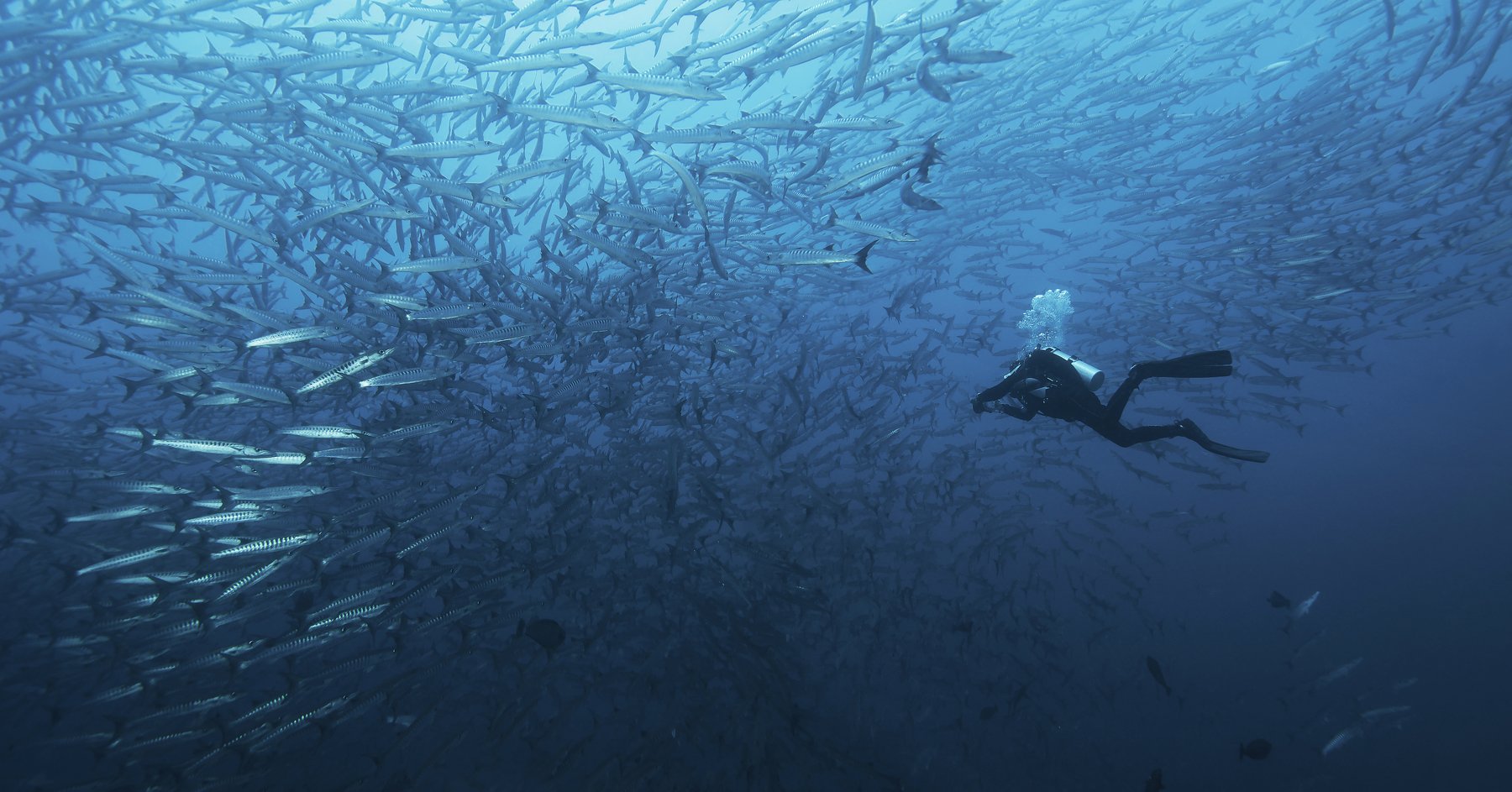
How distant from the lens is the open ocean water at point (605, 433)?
5781 millimetres

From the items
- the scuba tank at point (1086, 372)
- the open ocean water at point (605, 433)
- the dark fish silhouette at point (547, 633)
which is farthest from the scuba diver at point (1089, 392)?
the dark fish silhouette at point (547, 633)

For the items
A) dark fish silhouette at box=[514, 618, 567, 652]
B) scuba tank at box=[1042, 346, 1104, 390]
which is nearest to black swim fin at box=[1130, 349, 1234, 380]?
scuba tank at box=[1042, 346, 1104, 390]

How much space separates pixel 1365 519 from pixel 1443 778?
12893mm

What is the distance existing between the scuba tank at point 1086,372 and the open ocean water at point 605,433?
1068 mm

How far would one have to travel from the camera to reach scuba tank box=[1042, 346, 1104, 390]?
6.00 metres

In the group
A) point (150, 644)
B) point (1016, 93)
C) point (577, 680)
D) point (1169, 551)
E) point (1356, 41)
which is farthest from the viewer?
point (1169, 551)

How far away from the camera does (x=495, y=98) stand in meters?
5.74

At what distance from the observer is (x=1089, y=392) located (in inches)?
243

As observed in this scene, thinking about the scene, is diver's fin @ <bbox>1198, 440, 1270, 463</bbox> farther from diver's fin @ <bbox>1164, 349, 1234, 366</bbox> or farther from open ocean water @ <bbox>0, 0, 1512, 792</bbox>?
diver's fin @ <bbox>1164, 349, 1234, 366</bbox>

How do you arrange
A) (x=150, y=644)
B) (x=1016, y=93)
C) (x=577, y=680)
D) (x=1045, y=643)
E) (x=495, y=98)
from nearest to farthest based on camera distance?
(x=495, y=98)
(x=150, y=644)
(x=577, y=680)
(x=1045, y=643)
(x=1016, y=93)

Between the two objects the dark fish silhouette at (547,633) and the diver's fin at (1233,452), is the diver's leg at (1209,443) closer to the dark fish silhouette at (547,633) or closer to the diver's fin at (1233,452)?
the diver's fin at (1233,452)

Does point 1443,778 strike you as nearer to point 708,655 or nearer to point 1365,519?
point 1365,519

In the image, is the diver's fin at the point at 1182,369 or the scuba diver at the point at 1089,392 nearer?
the diver's fin at the point at 1182,369

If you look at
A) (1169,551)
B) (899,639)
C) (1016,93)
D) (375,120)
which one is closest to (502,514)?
(375,120)
